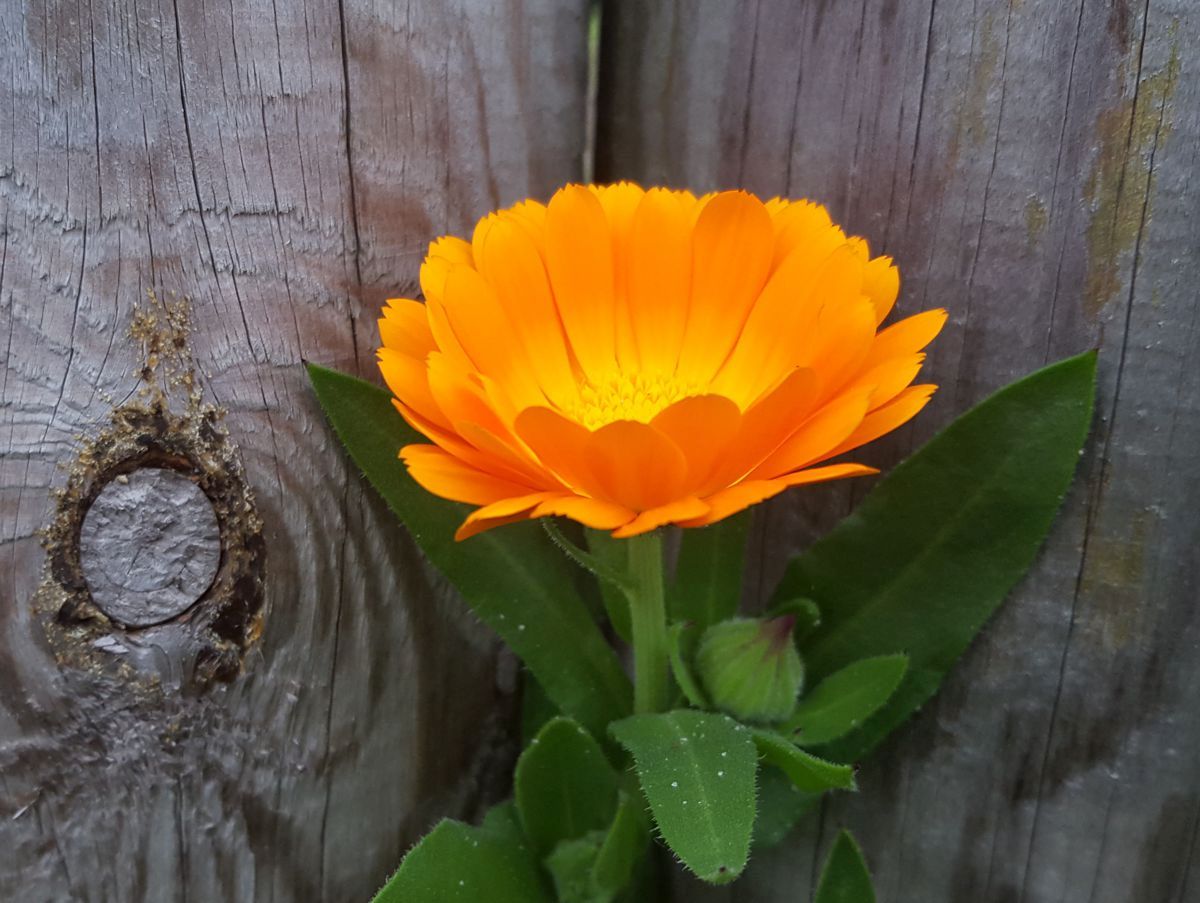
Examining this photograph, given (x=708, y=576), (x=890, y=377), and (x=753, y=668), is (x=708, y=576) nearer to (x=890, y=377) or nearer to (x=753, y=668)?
(x=753, y=668)

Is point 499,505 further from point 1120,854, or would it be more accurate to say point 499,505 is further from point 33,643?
point 1120,854

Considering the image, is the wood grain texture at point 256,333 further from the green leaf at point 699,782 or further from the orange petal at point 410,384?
the green leaf at point 699,782

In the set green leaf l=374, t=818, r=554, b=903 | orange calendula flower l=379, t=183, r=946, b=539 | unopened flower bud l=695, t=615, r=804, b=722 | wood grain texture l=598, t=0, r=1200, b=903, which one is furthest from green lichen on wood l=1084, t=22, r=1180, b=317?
green leaf l=374, t=818, r=554, b=903

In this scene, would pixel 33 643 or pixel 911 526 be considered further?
pixel 911 526

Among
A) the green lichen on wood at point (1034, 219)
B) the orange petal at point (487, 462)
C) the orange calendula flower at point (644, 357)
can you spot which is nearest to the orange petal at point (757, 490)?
the orange calendula flower at point (644, 357)

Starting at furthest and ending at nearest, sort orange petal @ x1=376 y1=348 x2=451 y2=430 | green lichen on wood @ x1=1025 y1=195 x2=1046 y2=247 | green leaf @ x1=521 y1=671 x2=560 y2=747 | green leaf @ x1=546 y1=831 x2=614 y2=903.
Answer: green leaf @ x1=521 y1=671 x2=560 y2=747 → green leaf @ x1=546 y1=831 x2=614 y2=903 → green lichen on wood @ x1=1025 y1=195 x2=1046 y2=247 → orange petal @ x1=376 y1=348 x2=451 y2=430

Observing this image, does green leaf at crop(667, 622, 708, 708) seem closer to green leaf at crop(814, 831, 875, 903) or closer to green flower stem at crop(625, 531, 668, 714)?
green flower stem at crop(625, 531, 668, 714)

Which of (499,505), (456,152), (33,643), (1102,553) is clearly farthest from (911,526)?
(33,643)
